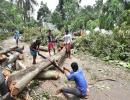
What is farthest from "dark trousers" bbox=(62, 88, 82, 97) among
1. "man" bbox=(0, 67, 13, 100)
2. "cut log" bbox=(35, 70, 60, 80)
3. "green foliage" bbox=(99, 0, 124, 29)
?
"green foliage" bbox=(99, 0, 124, 29)

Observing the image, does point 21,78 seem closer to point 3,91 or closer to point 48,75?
point 3,91

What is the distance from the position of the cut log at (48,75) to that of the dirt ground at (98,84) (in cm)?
15

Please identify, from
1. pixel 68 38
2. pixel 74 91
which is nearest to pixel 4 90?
pixel 74 91

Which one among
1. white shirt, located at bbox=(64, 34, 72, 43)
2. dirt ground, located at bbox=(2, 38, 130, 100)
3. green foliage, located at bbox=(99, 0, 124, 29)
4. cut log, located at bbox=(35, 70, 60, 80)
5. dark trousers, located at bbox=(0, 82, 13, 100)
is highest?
green foliage, located at bbox=(99, 0, 124, 29)

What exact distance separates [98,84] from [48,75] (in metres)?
2.24

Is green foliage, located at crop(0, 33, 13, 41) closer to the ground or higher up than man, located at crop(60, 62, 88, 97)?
closer to the ground

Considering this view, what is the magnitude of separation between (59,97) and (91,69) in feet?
17.2

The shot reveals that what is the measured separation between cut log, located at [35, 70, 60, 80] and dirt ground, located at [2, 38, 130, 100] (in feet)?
0.50

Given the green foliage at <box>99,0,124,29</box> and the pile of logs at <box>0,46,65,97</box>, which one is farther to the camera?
the green foliage at <box>99,0,124,29</box>

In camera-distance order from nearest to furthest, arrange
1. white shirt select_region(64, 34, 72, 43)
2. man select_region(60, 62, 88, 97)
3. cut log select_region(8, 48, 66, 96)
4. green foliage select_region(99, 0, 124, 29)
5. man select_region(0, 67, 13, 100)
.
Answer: man select_region(0, 67, 13, 100), cut log select_region(8, 48, 66, 96), man select_region(60, 62, 88, 97), white shirt select_region(64, 34, 72, 43), green foliage select_region(99, 0, 124, 29)

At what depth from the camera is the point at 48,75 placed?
11469 millimetres

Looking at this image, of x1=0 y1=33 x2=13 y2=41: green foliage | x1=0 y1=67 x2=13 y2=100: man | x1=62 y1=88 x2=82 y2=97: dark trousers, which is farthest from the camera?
x1=0 y1=33 x2=13 y2=41: green foliage

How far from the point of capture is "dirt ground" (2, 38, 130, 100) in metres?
10.4

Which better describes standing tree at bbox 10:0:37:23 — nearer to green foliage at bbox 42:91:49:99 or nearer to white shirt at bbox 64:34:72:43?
white shirt at bbox 64:34:72:43
